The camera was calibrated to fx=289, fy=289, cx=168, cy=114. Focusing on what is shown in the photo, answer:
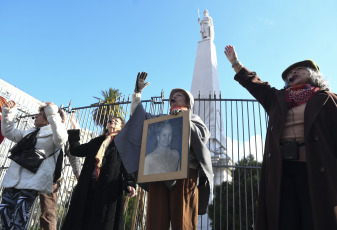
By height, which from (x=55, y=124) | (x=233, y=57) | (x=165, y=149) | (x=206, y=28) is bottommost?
(x=165, y=149)

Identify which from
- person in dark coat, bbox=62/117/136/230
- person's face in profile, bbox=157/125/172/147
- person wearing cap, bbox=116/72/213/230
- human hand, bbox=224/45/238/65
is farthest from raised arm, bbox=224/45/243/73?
person in dark coat, bbox=62/117/136/230

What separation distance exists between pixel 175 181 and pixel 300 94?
4.44 ft

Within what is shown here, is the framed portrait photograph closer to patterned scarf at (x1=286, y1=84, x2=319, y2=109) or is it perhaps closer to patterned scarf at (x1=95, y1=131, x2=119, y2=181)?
patterned scarf at (x1=95, y1=131, x2=119, y2=181)

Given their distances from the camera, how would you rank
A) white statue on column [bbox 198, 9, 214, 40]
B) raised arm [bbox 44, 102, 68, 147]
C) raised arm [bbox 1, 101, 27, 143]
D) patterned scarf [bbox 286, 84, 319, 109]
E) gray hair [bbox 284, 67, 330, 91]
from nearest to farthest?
1. patterned scarf [bbox 286, 84, 319, 109]
2. gray hair [bbox 284, 67, 330, 91]
3. raised arm [bbox 44, 102, 68, 147]
4. raised arm [bbox 1, 101, 27, 143]
5. white statue on column [bbox 198, 9, 214, 40]

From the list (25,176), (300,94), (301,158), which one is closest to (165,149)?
(301,158)

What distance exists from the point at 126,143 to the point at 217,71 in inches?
594

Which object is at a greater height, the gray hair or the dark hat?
the dark hat

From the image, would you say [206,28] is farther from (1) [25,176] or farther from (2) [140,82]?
(1) [25,176]

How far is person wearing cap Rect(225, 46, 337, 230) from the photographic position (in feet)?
6.47

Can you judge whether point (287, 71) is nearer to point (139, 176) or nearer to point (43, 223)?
point (139, 176)

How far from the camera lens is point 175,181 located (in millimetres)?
2631

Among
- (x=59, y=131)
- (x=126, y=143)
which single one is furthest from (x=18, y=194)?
(x=126, y=143)

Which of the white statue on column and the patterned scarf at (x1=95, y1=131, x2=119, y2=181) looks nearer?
the patterned scarf at (x1=95, y1=131, x2=119, y2=181)

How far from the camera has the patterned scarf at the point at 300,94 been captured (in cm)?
251
